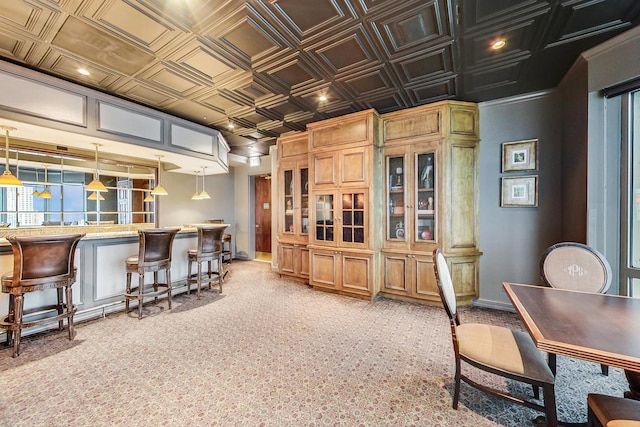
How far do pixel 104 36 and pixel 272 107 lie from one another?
6.37 feet

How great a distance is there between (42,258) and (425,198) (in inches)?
176

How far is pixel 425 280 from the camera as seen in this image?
11.8ft

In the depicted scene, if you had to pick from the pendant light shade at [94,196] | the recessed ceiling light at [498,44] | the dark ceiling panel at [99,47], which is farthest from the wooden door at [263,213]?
the recessed ceiling light at [498,44]

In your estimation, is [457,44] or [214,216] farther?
[214,216]

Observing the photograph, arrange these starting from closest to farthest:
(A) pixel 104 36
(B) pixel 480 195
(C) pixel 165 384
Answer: (C) pixel 165 384, (A) pixel 104 36, (B) pixel 480 195

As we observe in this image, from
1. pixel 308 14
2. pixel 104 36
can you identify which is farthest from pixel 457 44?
pixel 104 36

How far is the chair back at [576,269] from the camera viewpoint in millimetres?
1850

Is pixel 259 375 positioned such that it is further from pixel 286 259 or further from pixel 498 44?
pixel 498 44

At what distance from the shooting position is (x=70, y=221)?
5023mm

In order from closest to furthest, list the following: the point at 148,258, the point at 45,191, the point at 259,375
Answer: the point at 259,375, the point at 148,258, the point at 45,191

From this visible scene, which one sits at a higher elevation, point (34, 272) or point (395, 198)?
point (395, 198)

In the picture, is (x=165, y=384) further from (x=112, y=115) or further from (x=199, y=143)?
(x=199, y=143)

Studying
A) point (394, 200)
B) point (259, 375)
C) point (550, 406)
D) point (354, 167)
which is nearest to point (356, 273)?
point (394, 200)

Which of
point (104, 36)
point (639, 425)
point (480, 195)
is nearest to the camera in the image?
point (639, 425)
